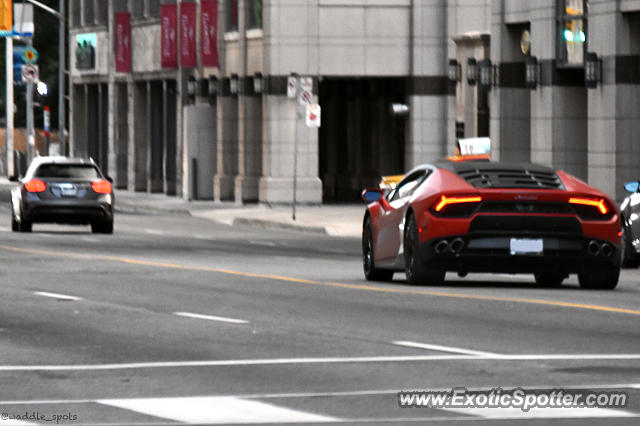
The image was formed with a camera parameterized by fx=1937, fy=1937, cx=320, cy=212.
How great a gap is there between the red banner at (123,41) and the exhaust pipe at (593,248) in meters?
49.1

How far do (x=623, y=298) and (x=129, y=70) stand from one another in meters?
49.9

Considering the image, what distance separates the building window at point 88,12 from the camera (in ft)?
243

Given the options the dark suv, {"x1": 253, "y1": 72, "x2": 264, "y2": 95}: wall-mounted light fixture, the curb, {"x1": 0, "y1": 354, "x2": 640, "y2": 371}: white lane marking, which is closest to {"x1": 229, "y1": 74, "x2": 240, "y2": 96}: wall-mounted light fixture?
{"x1": 253, "y1": 72, "x2": 264, "y2": 95}: wall-mounted light fixture

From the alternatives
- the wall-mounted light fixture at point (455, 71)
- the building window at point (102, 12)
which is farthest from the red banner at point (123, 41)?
the wall-mounted light fixture at point (455, 71)

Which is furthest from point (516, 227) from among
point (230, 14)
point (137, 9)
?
point (137, 9)

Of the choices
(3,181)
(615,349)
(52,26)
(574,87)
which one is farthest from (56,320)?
(52,26)

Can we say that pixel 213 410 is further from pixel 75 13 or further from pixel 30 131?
pixel 30 131

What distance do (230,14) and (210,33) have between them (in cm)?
85

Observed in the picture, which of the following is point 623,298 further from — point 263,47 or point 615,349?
point 263,47

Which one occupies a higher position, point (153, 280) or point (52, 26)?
point (52, 26)

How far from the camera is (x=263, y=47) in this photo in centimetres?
5300

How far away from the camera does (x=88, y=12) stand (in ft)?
244

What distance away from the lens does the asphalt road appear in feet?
33.7

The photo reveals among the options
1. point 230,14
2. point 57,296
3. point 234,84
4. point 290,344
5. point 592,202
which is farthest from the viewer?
point 230,14
